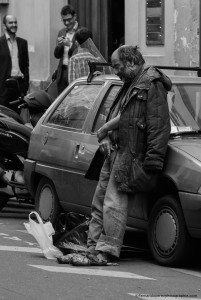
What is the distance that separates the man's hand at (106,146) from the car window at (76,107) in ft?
4.16

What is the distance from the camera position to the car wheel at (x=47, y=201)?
484 inches

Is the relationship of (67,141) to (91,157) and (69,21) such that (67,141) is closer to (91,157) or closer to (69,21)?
(91,157)

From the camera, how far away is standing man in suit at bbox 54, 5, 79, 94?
60.0 feet

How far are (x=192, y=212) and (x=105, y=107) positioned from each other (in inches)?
82.1

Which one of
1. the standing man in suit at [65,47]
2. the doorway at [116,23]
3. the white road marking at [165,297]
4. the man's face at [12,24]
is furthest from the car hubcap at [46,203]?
the doorway at [116,23]

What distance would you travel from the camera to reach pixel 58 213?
12.2 meters

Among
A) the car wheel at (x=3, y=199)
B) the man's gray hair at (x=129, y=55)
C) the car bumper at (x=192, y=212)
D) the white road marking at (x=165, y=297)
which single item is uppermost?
the man's gray hair at (x=129, y=55)

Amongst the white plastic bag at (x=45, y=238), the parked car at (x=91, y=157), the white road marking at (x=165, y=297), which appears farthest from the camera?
the white plastic bag at (x=45, y=238)

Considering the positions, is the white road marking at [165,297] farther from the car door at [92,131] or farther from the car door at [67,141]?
the car door at [67,141]

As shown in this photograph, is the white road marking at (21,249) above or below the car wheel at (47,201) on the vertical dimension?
below

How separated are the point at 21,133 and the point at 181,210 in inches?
180

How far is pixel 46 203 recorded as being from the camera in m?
12.5

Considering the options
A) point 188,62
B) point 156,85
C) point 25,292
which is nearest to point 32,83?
point 188,62

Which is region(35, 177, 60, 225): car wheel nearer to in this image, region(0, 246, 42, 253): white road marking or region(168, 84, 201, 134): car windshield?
region(0, 246, 42, 253): white road marking
